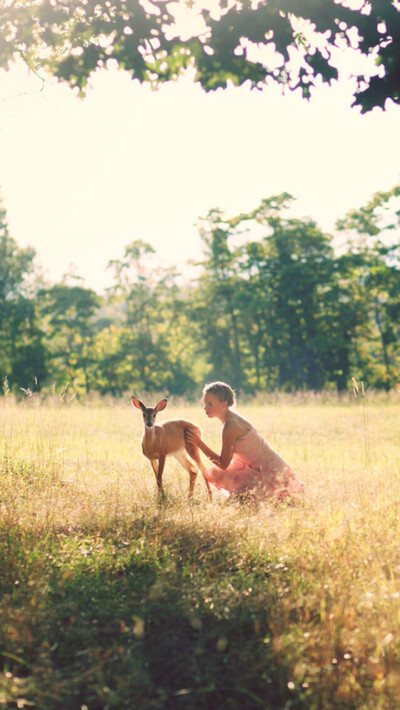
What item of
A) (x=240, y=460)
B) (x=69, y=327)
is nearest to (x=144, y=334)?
(x=69, y=327)

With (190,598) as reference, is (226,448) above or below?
above

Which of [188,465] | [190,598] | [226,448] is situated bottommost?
[190,598]

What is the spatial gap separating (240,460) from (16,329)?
106ft

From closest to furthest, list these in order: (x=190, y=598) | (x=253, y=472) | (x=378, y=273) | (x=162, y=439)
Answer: (x=190, y=598)
(x=162, y=439)
(x=253, y=472)
(x=378, y=273)

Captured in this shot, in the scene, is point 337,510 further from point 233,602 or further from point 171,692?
point 171,692

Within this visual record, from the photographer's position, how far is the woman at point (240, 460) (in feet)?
22.5

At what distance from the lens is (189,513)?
18.6 ft

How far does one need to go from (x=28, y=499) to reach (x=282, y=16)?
222 inches

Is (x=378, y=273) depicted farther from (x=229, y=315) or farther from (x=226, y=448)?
(x=226, y=448)

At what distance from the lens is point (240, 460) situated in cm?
726

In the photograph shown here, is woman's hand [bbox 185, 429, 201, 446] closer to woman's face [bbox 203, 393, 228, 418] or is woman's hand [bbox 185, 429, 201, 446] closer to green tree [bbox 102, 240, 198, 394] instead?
woman's face [bbox 203, 393, 228, 418]

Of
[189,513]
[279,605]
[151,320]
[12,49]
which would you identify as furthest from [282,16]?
[151,320]

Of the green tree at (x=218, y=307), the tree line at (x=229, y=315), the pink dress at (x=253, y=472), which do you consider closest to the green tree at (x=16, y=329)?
the tree line at (x=229, y=315)

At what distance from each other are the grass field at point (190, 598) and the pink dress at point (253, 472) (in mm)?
267
